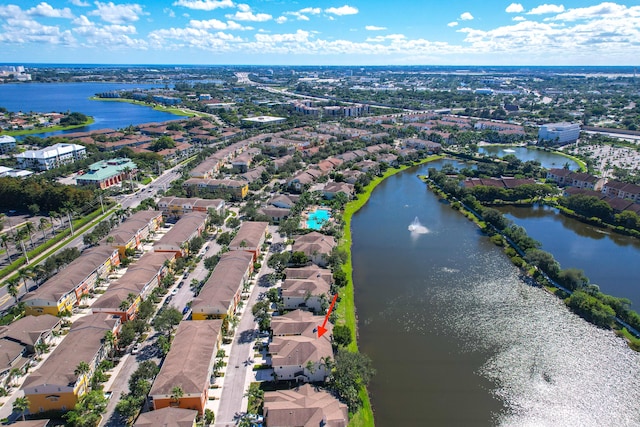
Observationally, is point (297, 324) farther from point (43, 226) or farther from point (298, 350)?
point (43, 226)

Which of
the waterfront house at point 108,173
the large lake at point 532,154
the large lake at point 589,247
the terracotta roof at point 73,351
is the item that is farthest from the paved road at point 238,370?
the large lake at point 532,154

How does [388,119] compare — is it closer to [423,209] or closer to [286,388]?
[423,209]

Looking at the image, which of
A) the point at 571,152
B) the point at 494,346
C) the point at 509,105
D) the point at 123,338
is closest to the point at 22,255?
the point at 123,338

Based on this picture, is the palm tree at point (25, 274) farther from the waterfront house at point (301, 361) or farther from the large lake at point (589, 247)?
the large lake at point (589, 247)

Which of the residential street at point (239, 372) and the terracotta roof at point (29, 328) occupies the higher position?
the terracotta roof at point (29, 328)

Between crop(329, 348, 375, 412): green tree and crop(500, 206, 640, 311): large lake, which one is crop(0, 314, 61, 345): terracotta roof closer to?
crop(329, 348, 375, 412): green tree

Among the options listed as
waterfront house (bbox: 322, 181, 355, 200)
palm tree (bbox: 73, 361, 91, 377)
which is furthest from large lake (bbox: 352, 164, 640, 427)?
palm tree (bbox: 73, 361, 91, 377)
